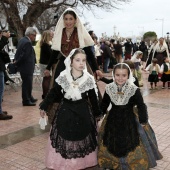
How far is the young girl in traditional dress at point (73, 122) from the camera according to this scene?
3.25 meters

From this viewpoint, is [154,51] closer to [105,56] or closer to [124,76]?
[105,56]

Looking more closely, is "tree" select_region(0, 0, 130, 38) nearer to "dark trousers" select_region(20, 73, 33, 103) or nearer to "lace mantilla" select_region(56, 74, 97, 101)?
"dark trousers" select_region(20, 73, 33, 103)

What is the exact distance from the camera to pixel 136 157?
3.24 meters

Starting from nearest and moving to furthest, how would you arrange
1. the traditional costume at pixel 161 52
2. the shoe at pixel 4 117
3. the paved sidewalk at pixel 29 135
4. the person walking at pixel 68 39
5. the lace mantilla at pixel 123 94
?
the lace mantilla at pixel 123 94 < the paved sidewalk at pixel 29 135 < the person walking at pixel 68 39 < the shoe at pixel 4 117 < the traditional costume at pixel 161 52

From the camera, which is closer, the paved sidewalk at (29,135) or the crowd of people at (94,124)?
the crowd of people at (94,124)

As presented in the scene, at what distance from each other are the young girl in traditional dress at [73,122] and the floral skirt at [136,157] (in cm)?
10

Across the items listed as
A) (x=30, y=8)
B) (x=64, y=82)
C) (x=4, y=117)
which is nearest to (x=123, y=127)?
(x=64, y=82)

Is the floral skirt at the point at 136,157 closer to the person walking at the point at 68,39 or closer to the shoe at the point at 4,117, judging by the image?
the person walking at the point at 68,39

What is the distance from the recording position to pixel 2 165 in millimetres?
3674

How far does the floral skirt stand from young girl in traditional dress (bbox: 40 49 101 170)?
4.1 inches

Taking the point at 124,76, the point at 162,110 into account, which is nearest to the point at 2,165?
the point at 124,76

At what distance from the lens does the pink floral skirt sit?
3.26 m

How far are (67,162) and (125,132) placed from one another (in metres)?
0.73

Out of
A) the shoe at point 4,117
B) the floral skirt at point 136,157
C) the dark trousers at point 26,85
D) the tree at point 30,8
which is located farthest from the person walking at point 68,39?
the tree at point 30,8
